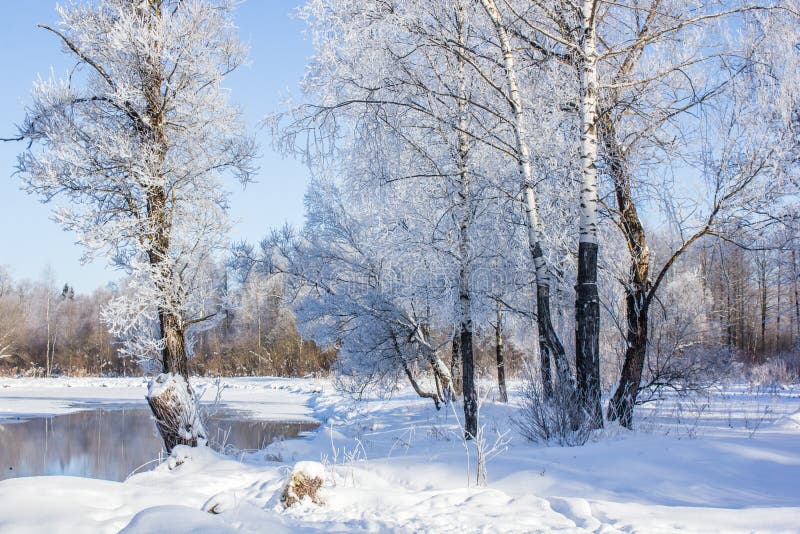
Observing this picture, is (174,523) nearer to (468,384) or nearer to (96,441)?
(468,384)

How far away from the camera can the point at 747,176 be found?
7281mm

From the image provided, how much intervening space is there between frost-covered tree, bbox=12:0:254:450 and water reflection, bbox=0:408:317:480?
2.10 metres

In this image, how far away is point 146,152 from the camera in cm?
808

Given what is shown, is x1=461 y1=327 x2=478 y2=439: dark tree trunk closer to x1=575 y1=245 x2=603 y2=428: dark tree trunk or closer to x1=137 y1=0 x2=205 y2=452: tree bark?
x1=575 y1=245 x2=603 y2=428: dark tree trunk

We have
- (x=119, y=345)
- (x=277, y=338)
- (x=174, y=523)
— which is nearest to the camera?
(x=174, y=523)

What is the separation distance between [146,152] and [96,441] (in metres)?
8.37

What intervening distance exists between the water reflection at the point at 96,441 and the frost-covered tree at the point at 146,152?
2.10 meters

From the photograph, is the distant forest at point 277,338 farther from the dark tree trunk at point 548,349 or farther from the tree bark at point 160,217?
the tree bark at point 160,217

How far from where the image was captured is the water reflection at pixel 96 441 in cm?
1020

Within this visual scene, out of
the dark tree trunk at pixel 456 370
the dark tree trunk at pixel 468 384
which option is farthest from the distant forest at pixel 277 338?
the dark tree trunk at pixel 468 384

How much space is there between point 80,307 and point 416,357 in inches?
2456

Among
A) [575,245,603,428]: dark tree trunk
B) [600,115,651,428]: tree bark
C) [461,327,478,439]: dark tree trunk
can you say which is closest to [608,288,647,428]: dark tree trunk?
[600,115,651,428]: tree bark

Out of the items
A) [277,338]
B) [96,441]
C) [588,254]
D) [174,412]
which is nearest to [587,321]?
[588,254]

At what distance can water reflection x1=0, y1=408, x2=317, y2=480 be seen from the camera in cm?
1020
